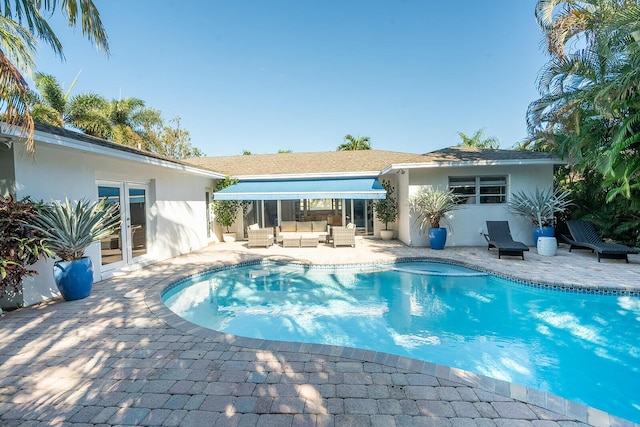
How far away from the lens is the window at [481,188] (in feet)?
68.2

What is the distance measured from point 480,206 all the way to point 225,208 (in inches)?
796

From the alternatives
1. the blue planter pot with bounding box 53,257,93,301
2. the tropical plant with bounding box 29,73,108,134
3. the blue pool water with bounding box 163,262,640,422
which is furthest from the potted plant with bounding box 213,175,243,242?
the tropical plant with bounding box 29,73,108,134

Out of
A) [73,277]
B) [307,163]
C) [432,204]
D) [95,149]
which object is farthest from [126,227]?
[432,204]

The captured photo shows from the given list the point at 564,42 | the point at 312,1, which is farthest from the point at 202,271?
the point at 564,42

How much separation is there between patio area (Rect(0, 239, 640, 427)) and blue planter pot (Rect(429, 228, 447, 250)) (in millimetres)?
14856

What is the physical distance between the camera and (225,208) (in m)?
25.4

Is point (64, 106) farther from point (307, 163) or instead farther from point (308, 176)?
point (308, 176)

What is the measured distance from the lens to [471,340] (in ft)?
29.2

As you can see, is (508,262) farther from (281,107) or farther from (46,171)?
(281,107)

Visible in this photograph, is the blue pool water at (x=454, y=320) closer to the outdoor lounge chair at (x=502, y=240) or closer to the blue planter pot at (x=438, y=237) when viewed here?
the outdoor lounge chair at (x=502, y=240)

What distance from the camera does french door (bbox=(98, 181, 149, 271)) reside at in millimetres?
14602

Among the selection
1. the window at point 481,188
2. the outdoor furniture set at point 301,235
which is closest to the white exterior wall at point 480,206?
the window at point 481,188

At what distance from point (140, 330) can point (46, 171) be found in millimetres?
8080

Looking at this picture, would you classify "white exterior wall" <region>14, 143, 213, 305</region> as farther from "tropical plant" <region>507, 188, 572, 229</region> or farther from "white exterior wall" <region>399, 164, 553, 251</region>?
"tropical plant" <region>507, 188, 572, 229</region>
